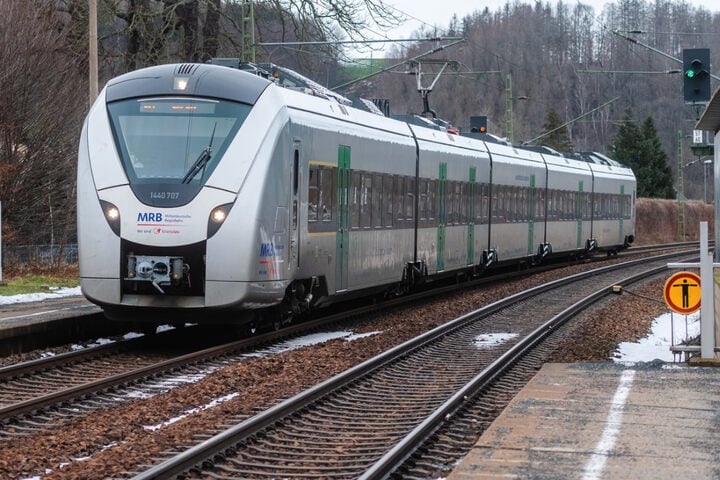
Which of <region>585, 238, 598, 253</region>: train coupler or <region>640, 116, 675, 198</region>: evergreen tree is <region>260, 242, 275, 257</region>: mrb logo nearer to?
<region>585, 238, 598, 253</region>: train coupler

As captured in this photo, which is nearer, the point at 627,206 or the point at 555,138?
the point at 627,206

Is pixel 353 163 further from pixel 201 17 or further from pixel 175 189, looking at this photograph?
pixel 201 17

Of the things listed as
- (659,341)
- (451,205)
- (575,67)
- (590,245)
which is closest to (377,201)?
(659,341)

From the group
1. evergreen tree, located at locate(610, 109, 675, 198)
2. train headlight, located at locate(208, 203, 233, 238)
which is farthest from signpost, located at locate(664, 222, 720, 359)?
evergreen tree, located at locate(610, 109, 675, 198)

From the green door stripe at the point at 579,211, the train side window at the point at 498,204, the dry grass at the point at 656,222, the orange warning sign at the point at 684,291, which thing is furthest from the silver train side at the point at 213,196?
the dry grass at the point at 656,222

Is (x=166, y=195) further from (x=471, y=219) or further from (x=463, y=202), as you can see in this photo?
(x=471, y=219)

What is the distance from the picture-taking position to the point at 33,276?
22781 millimetres

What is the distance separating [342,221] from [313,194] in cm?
155

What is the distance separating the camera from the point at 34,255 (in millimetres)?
25203

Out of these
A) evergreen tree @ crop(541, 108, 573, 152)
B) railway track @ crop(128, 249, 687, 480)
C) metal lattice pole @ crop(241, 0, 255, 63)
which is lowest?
railway track @ crop(128, 249, 687, 480)

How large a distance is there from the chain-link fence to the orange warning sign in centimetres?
1535

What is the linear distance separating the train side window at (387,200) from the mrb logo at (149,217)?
644 centimetres

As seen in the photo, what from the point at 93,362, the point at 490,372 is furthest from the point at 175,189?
the point at 490,372

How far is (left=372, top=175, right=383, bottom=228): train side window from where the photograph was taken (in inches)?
722
